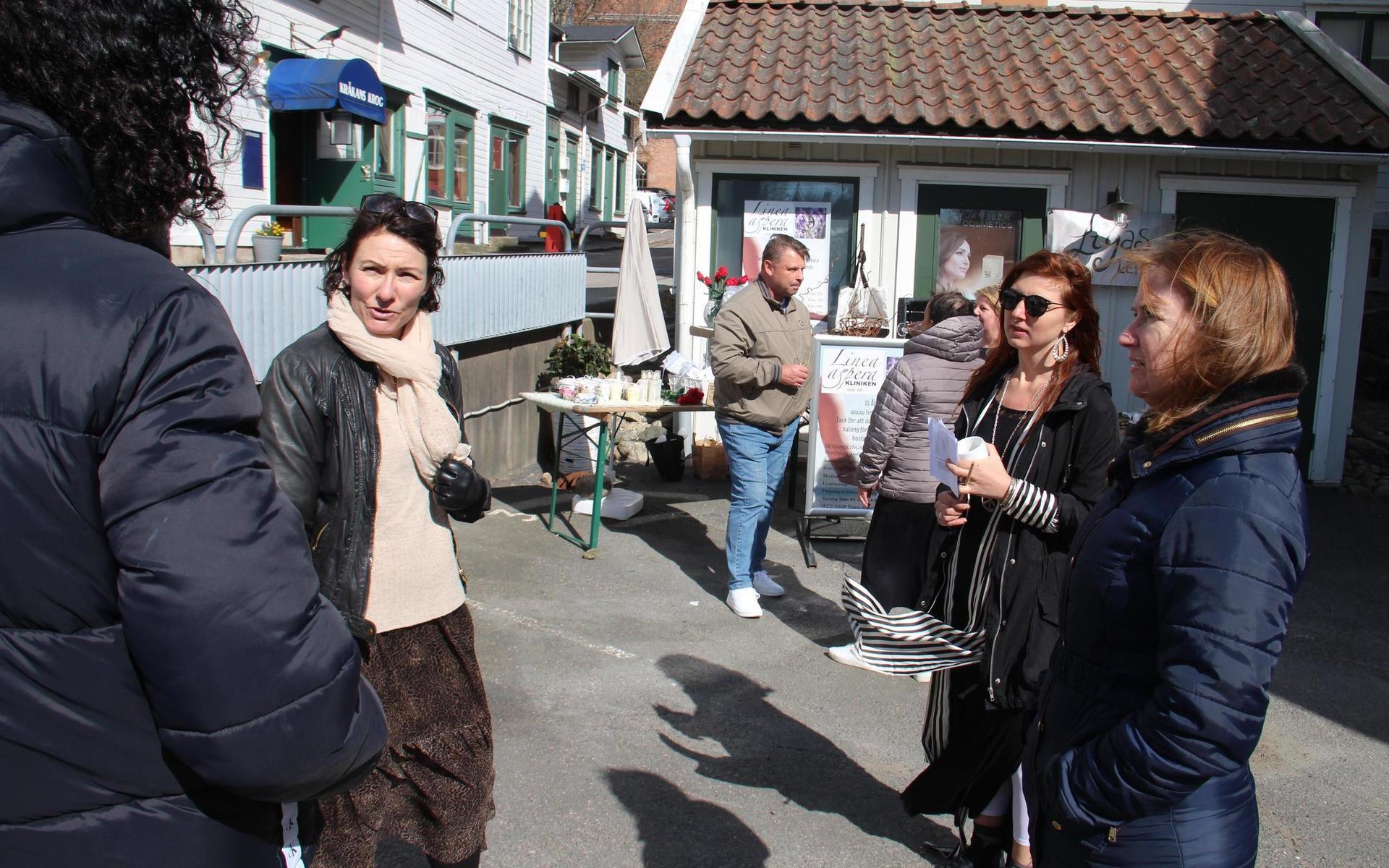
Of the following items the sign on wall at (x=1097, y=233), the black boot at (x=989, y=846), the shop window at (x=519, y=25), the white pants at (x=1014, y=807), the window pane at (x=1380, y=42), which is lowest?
the black boot at (x=989, y=846)

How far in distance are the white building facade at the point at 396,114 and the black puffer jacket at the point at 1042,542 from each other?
6.71 metres

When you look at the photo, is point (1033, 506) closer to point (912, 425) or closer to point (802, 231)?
point (912, 425)

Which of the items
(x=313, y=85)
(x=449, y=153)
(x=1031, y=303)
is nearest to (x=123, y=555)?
(x=1031, y=303)

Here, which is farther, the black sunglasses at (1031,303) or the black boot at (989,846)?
the black boot at (989,846)

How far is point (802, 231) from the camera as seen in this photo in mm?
9383

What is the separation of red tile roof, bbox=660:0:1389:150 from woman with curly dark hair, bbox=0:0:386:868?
789 cm

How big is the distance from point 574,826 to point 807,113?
21.7ft

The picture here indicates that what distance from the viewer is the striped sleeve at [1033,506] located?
312cm

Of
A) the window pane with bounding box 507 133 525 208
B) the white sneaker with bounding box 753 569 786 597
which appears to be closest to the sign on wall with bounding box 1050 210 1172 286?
the white sneaker with bounding box 753 569 786 597

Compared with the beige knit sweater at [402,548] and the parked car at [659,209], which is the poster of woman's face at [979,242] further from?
the parked car at [659,209]

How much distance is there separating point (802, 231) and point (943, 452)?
644 centimetres

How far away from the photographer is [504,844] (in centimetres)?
364

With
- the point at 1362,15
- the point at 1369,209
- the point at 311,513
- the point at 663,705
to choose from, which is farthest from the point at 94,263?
the point at 1362,15

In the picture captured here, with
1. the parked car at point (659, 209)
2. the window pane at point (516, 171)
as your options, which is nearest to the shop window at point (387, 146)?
the window pane at point (516, 171)
